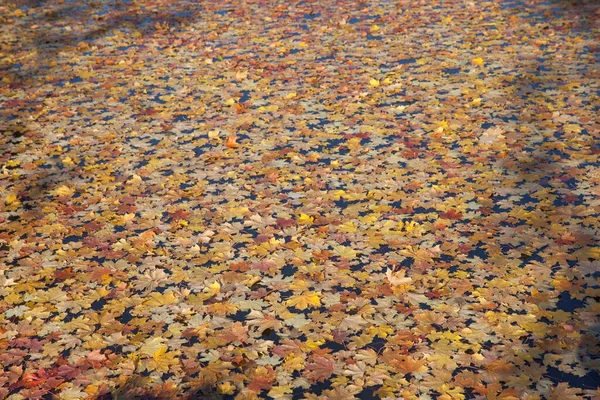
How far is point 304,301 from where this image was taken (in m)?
4.47

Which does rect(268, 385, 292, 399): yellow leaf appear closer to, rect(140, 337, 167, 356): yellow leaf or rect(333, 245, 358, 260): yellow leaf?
rect(140, 337, 167, 356): yellow leaf

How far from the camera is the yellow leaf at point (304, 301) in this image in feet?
14.5

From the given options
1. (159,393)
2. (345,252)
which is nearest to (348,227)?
(345,252)

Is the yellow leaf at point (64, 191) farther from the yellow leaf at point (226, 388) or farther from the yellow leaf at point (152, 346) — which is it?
the yellow leaf at point (226, 388)

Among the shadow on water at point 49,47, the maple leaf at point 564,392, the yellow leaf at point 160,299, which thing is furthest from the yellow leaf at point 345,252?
the shadow on water at point 49,47

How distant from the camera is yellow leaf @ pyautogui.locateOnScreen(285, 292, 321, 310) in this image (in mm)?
4430

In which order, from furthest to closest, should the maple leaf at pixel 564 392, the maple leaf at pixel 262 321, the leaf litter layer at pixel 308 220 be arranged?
the maple leaf at pixel 262 321
the leaf litter layer at pixel 308 220
the maple leaf at pixel 564 392

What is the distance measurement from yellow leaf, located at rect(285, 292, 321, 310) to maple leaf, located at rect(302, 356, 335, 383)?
55 centimetres

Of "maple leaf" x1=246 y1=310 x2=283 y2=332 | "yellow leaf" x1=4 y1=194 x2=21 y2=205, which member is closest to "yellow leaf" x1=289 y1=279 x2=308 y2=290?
"maple leaf" x1=246 y1=310 x2=283 y2=332

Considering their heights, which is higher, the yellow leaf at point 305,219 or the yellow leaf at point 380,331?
the yellow leaf at point 305,219

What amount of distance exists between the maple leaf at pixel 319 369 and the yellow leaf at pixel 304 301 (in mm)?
546

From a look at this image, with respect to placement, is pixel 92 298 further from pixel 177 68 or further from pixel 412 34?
pixel 412 34

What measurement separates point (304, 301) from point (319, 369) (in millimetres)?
691

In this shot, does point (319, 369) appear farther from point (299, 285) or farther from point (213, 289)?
point (213, 289)
